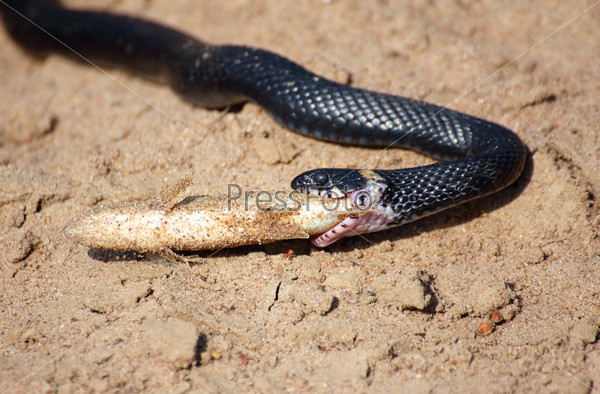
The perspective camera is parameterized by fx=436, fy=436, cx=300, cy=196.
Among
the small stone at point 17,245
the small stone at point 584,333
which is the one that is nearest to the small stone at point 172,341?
the small stone at point 17,245

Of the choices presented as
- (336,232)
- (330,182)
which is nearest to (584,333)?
Result: (336,232)

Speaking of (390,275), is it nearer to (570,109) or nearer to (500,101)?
(500,101)

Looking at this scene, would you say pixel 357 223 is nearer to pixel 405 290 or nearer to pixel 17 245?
pixel 405 290

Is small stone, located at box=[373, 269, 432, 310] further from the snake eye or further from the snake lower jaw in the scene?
the snake eye

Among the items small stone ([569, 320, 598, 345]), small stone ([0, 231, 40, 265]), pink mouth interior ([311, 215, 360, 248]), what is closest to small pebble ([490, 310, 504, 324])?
small stone ([569, 320, 598, 345])

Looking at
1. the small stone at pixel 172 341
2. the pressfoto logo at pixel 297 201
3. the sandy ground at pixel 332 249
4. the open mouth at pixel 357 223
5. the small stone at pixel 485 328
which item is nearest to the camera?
the small stone at pixel 172 341

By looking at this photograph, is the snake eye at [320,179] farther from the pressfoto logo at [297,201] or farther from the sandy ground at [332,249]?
the sandy ground at [332,249]
